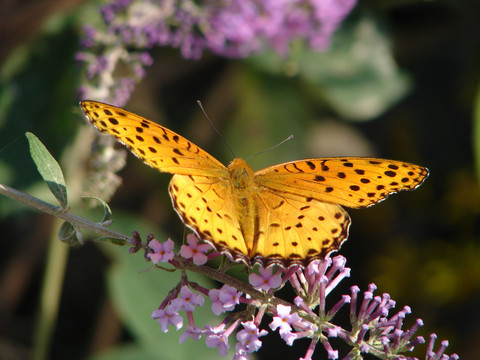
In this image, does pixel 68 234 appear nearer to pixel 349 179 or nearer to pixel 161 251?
pixel 161 251

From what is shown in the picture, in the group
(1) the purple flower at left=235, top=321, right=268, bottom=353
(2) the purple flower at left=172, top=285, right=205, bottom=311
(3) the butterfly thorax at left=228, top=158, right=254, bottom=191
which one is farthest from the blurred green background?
(1) the purple flower at left=235, top=321, right=268, bottom=353

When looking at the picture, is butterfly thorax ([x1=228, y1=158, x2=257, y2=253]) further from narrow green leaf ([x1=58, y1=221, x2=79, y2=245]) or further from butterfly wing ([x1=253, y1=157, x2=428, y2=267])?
narrow green leaf ([x1=58, y1=221, x2=79, y2=245])

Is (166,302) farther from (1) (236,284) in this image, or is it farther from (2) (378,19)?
(2) (378,19)

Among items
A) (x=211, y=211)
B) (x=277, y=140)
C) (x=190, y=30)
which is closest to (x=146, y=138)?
(x=211, y=211)

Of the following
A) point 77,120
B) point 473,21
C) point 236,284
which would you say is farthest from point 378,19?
point 236,284

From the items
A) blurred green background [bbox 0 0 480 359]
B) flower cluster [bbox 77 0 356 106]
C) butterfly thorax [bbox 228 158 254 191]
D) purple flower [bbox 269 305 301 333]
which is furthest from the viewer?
blurred green background [bbox 0 0 480 359]

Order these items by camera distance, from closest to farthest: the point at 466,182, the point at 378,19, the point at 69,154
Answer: the point at 69,154 → the point at 378,19 → the point at 466,182
